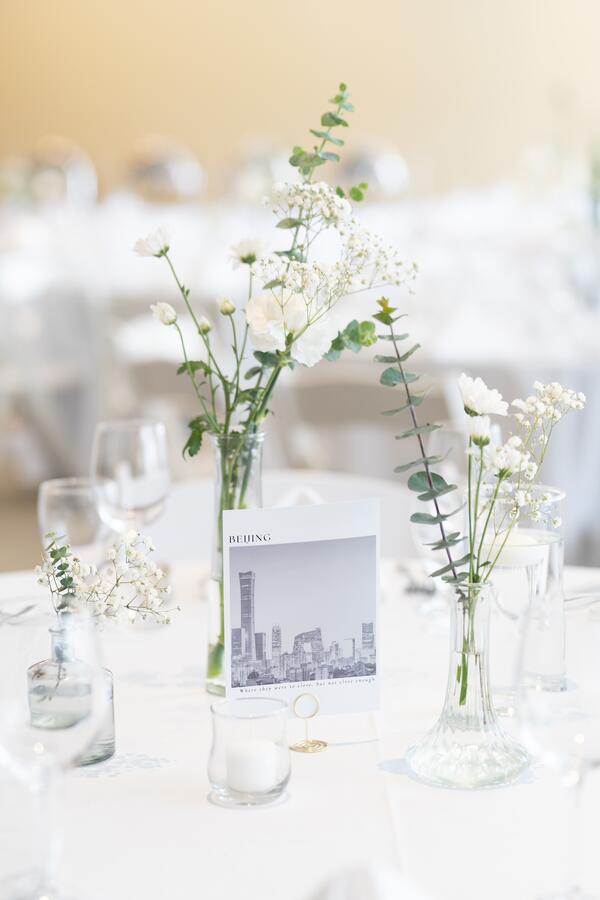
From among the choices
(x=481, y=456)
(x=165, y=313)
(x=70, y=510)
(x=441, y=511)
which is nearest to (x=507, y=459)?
(x=481, y=456)

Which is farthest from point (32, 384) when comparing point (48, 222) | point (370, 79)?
point (370, 79)

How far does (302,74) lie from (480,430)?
6488 mm

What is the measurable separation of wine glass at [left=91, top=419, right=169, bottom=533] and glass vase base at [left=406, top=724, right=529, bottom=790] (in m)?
0.58

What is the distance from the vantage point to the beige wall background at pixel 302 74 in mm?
6543

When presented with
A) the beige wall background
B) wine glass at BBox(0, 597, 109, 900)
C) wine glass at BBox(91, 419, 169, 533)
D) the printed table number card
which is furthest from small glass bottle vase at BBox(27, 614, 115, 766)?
the beige wall background

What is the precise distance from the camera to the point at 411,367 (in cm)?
341

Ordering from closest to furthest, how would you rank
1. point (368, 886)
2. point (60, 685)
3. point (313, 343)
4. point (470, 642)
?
1. point (368, 886)
2. point (60, 685)
3. point (470, 642)
4. point (313, 343)

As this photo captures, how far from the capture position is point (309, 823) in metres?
0.91

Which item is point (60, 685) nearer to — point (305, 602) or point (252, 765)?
point (252, 765)

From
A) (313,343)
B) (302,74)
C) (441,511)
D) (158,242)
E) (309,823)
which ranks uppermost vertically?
(302,74)

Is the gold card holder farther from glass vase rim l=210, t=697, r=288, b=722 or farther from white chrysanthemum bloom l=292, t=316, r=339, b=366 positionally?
white chrysanthemum bloom l=292, t=316, r=339, b=366

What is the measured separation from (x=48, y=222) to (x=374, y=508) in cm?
433

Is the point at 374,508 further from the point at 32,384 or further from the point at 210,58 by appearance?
the point at 210,58

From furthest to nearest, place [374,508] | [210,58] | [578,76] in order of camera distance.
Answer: [210,58] → [578,76] → [374,508]
